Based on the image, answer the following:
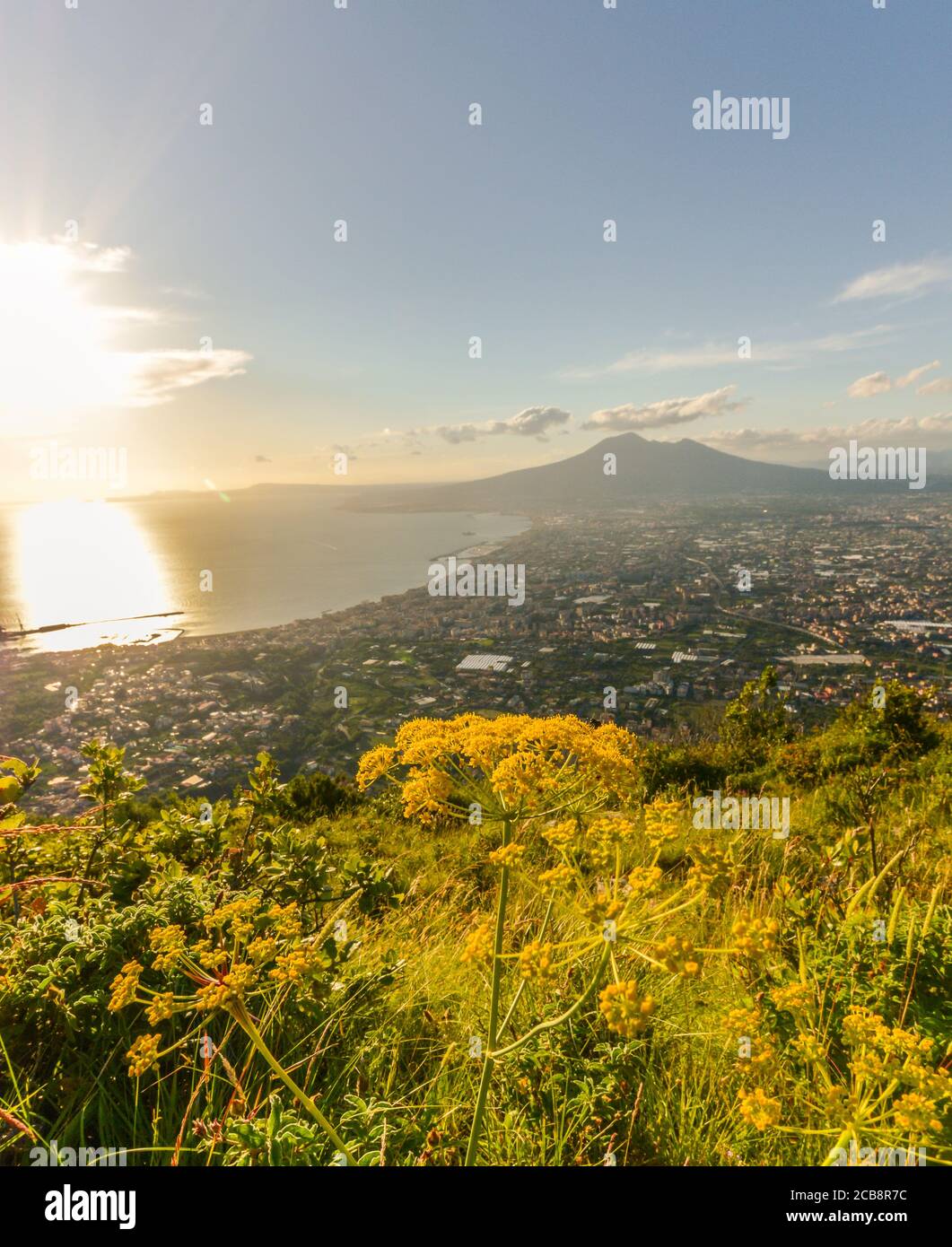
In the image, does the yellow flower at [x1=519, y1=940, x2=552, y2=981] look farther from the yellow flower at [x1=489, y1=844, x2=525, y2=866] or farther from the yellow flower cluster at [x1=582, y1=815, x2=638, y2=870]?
the yellow flower cluster at [x1=582, y1=815, x2=638, y2=870]

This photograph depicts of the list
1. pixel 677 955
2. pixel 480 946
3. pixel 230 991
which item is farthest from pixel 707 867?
pixel 230 991

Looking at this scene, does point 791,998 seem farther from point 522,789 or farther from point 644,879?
point 522,789

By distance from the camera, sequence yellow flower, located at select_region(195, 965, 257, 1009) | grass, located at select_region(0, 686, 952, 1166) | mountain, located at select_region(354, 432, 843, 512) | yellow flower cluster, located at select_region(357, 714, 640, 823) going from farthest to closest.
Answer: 1. mountain, located at select_region(354, 432, 843, 512)
2. yellow flower cluster, located at select_region(357, 714, 640, 823)
3. grass, located at select_region(0, 686, 952, 1166)
4. yellow flower, located at select_region(195, 965, 257, 1009)

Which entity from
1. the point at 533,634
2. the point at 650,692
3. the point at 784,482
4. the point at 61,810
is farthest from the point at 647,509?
the point at 61,810

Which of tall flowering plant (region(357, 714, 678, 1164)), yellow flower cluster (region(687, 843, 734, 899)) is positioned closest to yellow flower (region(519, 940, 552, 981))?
tall flowering plant (region(357, 714, 678, 1164))
